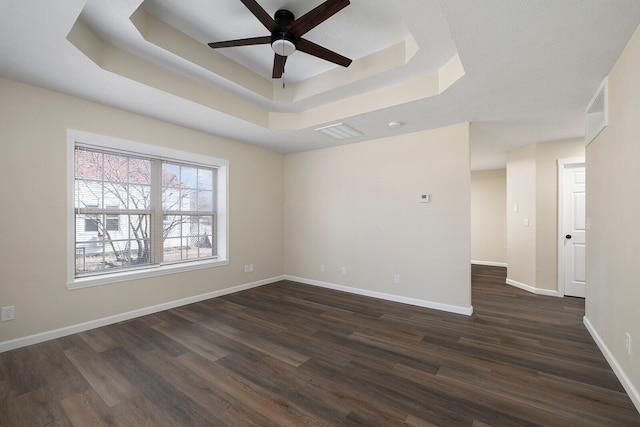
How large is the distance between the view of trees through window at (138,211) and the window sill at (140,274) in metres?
0.12

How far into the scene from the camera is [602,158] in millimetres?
2479

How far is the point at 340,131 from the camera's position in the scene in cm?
387

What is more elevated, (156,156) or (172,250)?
(156,156)

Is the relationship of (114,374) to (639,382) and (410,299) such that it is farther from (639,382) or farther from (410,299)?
(639,382)

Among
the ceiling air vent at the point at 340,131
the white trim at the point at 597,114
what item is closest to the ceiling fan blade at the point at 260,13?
the ceiling air vent at the point at 340,131

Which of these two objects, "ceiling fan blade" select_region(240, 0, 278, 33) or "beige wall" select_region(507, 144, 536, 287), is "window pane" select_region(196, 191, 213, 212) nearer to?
"ceiling fan blade" select_region(240, 0, 278, 33)

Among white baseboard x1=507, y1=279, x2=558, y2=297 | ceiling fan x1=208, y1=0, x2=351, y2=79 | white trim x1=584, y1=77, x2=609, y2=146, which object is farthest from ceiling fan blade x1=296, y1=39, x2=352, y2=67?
white baseboard x1=507, y1=279, x2=558, y2=297

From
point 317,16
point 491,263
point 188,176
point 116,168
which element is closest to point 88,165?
point 116,168

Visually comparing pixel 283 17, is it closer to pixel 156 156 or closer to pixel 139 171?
pixel 156 156

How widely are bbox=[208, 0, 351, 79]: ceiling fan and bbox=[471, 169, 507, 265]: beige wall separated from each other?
5994 millimetres

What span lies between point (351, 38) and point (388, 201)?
2.30 m

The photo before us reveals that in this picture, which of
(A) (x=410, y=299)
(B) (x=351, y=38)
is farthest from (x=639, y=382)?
(B) (x=351, y=38)

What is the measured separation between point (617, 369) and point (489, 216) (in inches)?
204

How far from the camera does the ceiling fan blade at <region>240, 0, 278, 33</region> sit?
179cm
